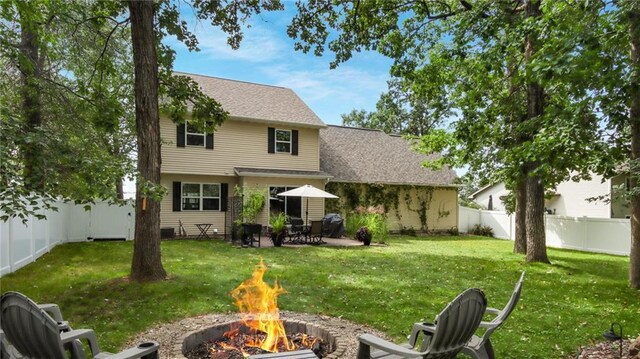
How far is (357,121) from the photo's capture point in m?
44.9

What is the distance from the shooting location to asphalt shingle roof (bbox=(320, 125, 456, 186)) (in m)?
21.4

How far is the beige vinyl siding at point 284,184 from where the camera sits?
725 inches

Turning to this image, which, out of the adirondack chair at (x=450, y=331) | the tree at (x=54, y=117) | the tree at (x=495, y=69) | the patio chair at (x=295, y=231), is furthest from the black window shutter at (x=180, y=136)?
the adirondack chair at (x=450, y=331)

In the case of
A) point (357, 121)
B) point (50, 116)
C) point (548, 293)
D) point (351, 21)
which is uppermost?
point (357, 121)

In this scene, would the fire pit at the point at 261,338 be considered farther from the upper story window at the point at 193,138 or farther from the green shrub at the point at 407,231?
the green shrub at the point at 407,231

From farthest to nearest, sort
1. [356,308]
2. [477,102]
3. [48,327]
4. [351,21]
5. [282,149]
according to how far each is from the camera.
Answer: [282,149] → [477,102] → [351,21] → [356,308] → [48,327]

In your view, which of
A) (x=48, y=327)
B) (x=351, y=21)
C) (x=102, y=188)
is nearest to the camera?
(x=48, y=327)

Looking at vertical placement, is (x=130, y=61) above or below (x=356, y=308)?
above

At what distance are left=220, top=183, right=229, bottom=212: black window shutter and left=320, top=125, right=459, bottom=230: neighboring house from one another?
5101 millimetres

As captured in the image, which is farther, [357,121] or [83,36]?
[357,121]

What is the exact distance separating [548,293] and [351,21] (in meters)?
A: 7.44

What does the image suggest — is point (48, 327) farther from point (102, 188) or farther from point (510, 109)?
point (510, 109)

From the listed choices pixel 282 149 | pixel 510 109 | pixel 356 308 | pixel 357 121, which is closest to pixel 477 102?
pixel 510 109

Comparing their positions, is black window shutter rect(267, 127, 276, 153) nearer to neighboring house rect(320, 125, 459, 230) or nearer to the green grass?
neighboring house rect(320, 125, 459, 230)
